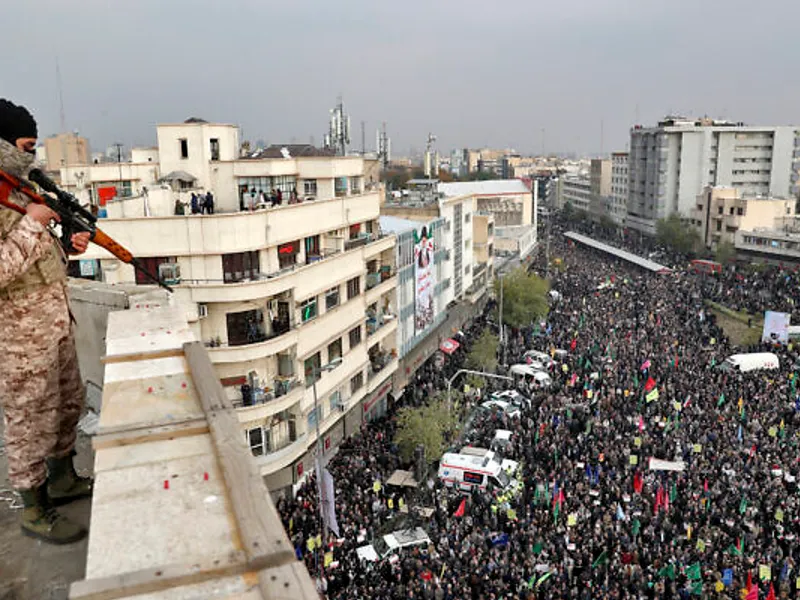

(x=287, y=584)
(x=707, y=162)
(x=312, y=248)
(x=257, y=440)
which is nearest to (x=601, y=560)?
(x=257, y=440)

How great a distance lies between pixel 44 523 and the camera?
18.2 ft

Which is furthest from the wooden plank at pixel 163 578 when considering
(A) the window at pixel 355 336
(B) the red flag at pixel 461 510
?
(A) the window at pixel 355 336

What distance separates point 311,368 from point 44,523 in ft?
66.0

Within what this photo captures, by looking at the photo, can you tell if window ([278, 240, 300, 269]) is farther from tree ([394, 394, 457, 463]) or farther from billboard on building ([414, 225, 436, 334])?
billboard on building ([414, 225, 436, 334])

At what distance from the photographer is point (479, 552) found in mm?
20078

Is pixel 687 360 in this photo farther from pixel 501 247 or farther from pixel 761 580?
pixel 501 247

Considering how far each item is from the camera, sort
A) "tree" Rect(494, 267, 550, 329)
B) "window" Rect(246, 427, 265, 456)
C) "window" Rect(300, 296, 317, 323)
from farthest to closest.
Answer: "tree" Rect(494, 267, 550, 329) → "window" Rect(300, 296, 317, 323) → "window" Rect(246, 427, 265, 456)

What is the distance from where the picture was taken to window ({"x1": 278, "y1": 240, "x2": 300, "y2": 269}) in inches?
943

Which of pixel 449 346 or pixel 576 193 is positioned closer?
pixel 449 346

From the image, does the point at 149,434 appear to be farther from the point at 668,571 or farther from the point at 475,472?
the point at 475,472

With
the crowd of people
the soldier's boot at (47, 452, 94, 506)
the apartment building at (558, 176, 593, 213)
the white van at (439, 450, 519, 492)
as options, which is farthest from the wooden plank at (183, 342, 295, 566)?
the apartment building at (558, 176, 593, 213)

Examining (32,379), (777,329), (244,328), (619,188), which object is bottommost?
(777,329)

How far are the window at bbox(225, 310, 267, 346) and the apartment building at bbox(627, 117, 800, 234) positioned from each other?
251 ft

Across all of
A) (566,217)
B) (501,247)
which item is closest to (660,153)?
(501,247)
